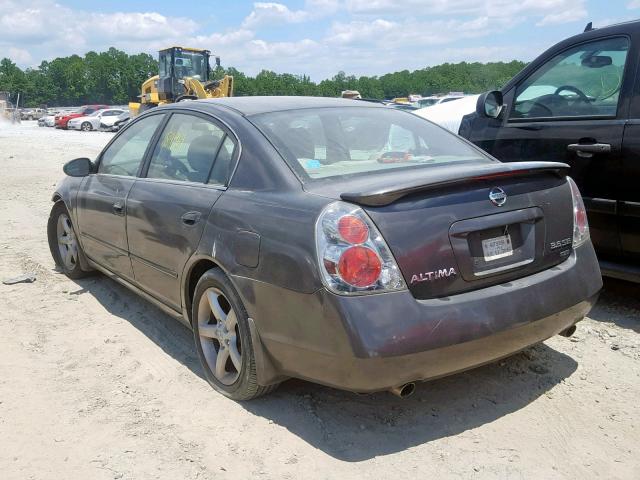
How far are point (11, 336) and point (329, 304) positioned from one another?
2851 millimetres

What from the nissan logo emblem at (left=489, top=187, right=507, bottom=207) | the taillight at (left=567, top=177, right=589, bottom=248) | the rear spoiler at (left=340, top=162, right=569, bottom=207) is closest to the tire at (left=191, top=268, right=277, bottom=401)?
the rear spoiler at (left=340, top=162, right=569, bottom=207)

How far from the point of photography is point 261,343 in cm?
307

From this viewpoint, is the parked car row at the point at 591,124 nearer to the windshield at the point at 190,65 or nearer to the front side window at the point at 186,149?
the front side window at the point at 186,149

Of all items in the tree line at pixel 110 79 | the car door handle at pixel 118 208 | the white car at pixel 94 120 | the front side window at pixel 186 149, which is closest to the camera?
the front side window at pixel 186 149

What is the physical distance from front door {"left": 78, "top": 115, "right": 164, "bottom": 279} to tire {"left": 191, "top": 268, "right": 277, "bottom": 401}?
3.59 ft

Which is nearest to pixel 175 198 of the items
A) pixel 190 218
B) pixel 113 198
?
pixel 190 218

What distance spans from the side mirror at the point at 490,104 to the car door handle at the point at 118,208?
9.31 feet

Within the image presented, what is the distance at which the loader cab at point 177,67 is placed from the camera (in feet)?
88.8

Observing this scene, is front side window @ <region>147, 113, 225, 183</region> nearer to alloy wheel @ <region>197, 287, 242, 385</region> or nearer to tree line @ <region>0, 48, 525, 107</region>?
alloy wheel @ <region>197, 287, 242, 385</region>

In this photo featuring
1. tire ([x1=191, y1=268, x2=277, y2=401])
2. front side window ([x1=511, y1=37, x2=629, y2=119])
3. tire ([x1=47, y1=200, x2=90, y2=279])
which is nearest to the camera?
tire ([x1=191, y1=268, x2=277, y2=401])

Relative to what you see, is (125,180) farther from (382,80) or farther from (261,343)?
(382,80)

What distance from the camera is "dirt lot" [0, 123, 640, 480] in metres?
2.81

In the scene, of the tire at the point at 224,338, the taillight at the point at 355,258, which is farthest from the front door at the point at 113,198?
the taillight at the point at 355,258

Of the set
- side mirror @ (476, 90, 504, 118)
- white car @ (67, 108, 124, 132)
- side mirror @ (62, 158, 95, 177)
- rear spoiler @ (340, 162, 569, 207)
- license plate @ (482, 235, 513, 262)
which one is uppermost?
side mirror @ (476, 90, 504, 118)
